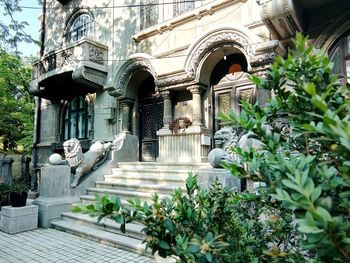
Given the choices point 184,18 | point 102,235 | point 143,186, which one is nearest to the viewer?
point 102,235

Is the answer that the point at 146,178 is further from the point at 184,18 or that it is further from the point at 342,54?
the point at 342,54

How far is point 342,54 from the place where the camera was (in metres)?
5.84

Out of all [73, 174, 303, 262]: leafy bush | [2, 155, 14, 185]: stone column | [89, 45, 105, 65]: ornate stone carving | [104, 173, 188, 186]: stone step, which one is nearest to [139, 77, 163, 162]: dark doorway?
[89, 45, 105, 65]: ornate stone carving

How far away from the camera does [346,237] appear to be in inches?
33.8

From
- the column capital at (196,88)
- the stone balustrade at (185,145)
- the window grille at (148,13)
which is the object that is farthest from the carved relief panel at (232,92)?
the window grille at (148,13)

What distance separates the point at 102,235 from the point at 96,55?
22.9ft

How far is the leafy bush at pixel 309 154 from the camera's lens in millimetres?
842

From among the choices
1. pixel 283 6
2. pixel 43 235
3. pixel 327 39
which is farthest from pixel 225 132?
pixel 43 235

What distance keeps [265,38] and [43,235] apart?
6.69 m

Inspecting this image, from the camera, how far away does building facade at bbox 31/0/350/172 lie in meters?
6.02

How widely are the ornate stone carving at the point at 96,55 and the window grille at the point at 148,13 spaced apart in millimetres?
1855

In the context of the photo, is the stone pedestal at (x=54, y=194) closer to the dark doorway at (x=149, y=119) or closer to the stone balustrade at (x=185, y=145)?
the stone balustrade at (x=185, y=145)

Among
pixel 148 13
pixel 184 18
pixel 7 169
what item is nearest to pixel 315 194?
pixel 184 18

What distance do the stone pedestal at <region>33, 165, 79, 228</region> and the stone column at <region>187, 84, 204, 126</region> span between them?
372 centimetres
